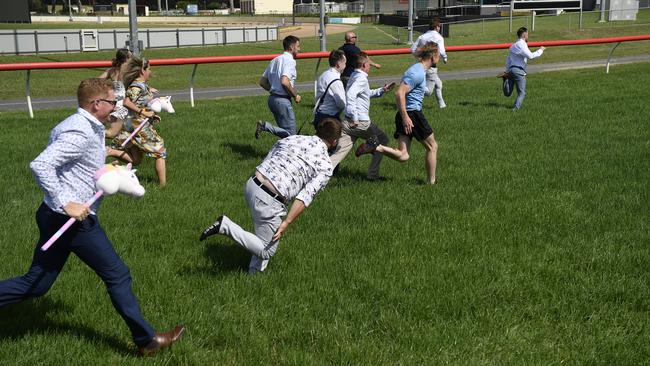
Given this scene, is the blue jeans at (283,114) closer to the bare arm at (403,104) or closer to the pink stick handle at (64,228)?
the bare arm at (403,104)

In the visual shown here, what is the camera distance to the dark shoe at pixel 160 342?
4.57 m

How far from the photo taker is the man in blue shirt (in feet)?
29.3

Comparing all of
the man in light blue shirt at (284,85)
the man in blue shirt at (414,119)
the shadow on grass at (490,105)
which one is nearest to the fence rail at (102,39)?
the shadow on grass at (490,105)

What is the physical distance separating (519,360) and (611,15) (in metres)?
52.2

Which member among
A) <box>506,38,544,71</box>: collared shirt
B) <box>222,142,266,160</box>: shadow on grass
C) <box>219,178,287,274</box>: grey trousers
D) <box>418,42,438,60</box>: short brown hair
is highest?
<box>418,42,438,60</box>: short brown hair

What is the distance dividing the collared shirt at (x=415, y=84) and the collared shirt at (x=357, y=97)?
0.57m

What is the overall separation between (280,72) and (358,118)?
1781 mm

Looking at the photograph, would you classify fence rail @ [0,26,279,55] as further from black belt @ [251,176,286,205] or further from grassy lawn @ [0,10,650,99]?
black belt @ [251,176,286,205]

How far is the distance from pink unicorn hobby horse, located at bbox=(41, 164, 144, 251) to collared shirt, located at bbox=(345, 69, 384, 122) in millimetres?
5241

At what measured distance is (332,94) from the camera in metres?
9.41

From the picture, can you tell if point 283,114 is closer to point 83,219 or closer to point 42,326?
point 42,326

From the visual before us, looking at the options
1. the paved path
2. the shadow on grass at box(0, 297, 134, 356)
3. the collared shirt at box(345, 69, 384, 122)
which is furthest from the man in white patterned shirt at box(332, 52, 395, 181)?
the paved path

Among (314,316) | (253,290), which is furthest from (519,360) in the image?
(253,290)

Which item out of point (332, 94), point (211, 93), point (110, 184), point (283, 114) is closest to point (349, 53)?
point (283, 114)
